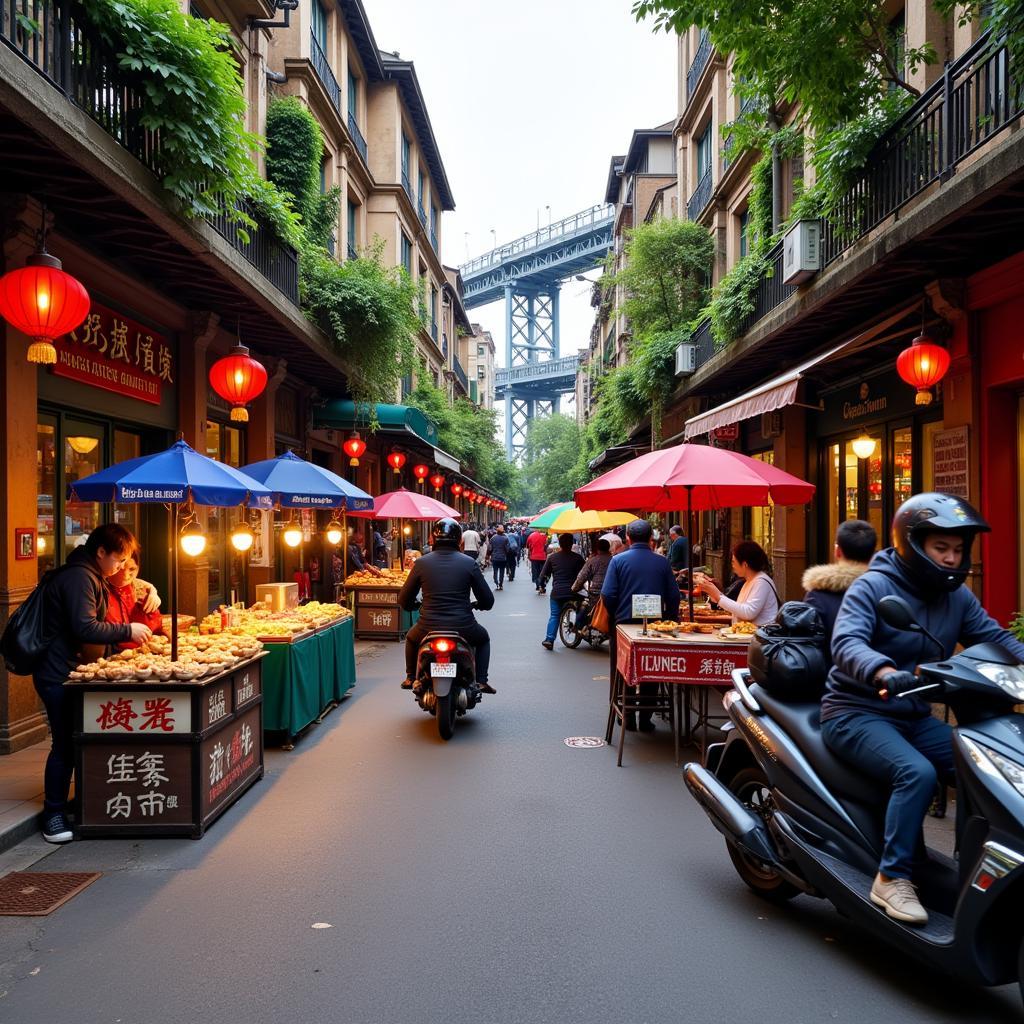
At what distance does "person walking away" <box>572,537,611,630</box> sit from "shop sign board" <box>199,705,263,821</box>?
25.0 feet

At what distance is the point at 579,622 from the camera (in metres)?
15.1

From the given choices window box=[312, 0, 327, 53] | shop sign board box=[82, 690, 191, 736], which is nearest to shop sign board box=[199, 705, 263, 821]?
shop sign board box=[82, 690, 191, 736]

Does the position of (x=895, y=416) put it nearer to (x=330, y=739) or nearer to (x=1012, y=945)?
(x=330, y=739)

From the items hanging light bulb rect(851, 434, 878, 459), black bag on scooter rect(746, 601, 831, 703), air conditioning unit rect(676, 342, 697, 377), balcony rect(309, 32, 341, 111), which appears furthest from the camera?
balcony rect(309, 32, 341, 111)

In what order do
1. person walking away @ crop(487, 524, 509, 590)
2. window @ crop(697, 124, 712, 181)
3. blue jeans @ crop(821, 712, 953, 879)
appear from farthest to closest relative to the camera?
person walking away @ crop(487, 524, 509, 590) → window @ crop(697, 124, 712, 181) → blue jeans @ crop(821, 712, 953, 879)

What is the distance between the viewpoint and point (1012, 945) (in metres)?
2.99

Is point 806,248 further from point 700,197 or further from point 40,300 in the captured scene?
point 700,197

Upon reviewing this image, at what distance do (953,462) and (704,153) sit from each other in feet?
58.6

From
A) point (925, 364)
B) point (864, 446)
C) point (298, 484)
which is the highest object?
point (925, 364)

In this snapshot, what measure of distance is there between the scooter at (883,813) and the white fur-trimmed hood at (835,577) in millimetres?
699

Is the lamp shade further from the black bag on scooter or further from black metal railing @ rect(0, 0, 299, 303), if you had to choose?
the black bag on scooter

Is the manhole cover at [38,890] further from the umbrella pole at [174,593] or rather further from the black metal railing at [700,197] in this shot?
the black metal railing at [700,197]

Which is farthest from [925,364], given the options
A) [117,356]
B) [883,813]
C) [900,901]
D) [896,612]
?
[117,356]

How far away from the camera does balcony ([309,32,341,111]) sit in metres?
18.9
